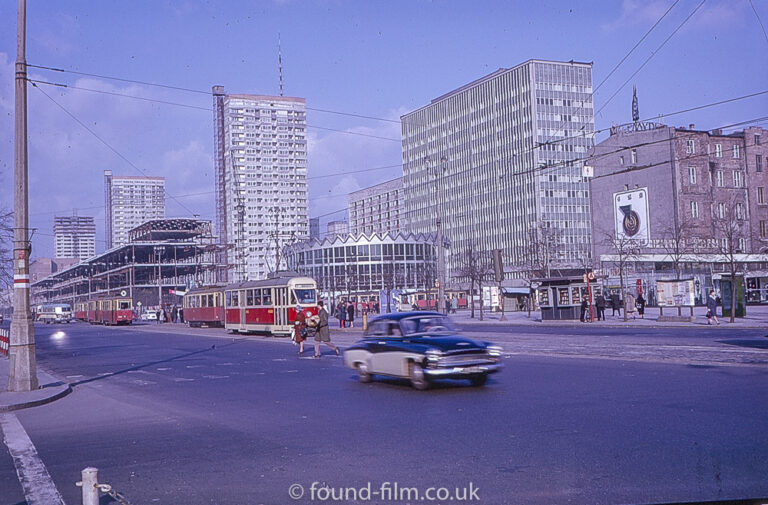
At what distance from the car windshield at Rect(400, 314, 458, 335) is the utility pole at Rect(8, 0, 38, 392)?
801cm

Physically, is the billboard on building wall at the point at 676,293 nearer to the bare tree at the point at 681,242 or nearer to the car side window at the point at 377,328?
the bare tree at the point at 681,242

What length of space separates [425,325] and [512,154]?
340 ft

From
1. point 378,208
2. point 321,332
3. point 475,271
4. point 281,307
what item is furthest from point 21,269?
point 378,208

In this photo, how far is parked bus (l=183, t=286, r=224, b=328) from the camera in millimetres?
54625

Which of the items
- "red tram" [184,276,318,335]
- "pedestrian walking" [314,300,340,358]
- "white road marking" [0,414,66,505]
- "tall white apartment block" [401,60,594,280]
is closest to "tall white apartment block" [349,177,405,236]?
"tall white apartment block" [401,60,594,280]

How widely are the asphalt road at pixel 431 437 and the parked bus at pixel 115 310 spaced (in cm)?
6348

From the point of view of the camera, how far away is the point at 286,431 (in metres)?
10.3

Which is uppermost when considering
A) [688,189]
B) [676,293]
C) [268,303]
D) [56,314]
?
[688,189]

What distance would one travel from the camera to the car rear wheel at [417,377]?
569 inches

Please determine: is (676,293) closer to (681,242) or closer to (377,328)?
(377,328)

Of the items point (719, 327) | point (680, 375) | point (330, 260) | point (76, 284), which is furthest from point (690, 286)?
point (76, 284)

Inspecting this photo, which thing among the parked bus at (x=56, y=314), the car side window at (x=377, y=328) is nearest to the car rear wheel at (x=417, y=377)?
the car side window at (x=377, y=328)

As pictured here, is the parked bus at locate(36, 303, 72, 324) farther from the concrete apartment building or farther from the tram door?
the tram door

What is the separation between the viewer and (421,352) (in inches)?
572
